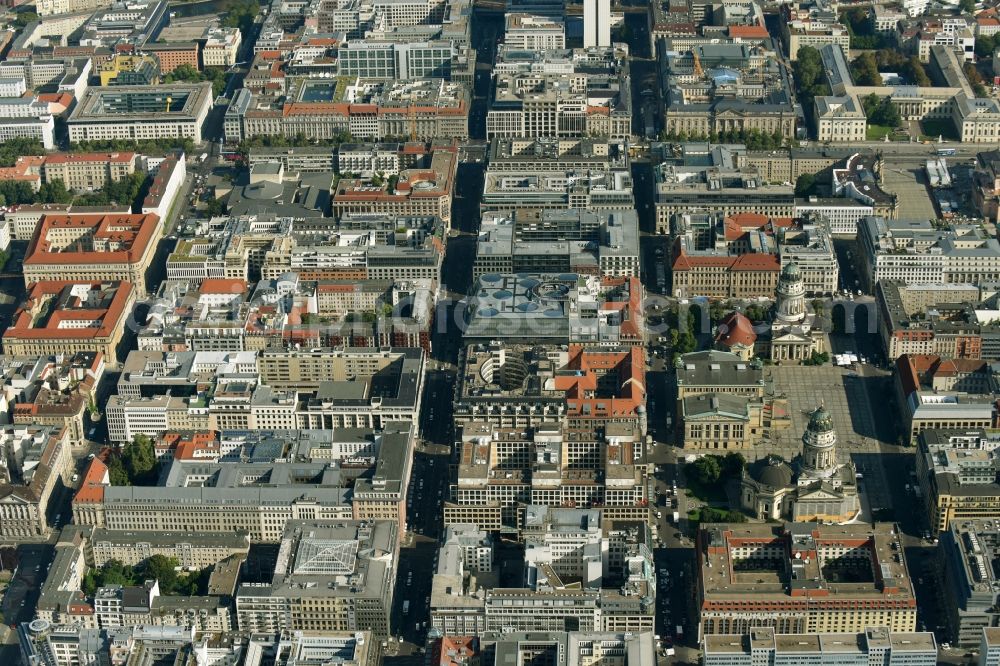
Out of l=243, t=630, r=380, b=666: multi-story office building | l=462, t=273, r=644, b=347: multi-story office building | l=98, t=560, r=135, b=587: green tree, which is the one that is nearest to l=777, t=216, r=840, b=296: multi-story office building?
l=462, t=273, r=644, b=347: multi-story office building

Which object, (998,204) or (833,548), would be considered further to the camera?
(998,204)

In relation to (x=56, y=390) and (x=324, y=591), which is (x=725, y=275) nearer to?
(x=324, y=591)

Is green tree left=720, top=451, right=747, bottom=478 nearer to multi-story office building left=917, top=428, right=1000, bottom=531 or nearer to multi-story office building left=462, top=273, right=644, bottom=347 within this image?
multi-story office building left=917, top=428, right=1000, bottom=531

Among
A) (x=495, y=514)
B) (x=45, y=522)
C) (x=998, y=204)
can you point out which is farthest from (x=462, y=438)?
(x=998, y=204)

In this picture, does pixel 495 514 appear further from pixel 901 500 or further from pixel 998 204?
pixel 998 204

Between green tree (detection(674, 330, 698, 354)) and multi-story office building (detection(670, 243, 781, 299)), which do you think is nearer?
green tree (detection(674, 330, 698, 354))

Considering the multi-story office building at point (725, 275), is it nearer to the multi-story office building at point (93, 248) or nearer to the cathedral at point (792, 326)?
the cathedral at point (792, 326)

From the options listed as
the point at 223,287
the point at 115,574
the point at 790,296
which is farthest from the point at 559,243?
the point at 115,574
